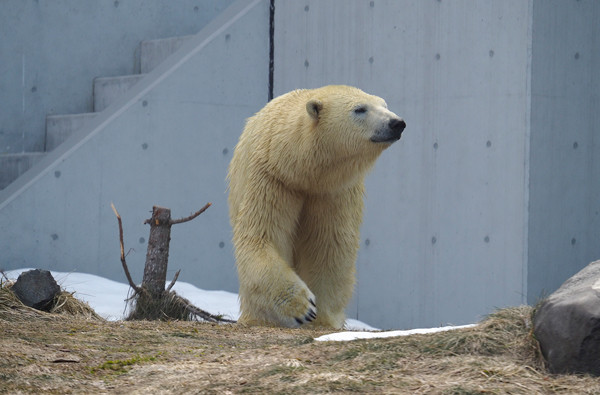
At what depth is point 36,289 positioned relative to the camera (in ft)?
15.8

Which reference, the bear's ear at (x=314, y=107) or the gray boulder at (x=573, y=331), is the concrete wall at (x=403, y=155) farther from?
the gray boulder at (x=573, y=331)

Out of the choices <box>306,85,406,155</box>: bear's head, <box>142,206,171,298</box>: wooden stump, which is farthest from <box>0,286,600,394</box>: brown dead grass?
<box>142,206,171,298</box>: wooden stump

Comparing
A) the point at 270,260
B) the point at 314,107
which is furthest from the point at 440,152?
the point at 270,260

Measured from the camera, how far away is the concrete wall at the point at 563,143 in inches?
265

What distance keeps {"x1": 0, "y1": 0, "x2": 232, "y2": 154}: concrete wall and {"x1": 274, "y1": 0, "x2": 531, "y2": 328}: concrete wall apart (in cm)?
203

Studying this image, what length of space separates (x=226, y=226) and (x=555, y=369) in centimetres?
540

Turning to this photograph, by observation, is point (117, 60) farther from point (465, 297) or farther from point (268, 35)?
point (465, 297)

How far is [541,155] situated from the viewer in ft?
22.3

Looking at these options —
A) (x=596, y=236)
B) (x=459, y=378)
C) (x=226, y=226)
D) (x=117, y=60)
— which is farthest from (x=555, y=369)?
(x=117, y=60)

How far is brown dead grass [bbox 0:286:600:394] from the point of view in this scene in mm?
2719

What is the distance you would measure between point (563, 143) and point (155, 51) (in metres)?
3.97

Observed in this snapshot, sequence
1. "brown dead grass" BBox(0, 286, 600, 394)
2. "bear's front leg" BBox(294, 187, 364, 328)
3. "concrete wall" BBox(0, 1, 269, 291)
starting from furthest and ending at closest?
"concrete wall" BBox(0, 1, 269, 291) → "bear's front leg" BBox(294, 187, 364, 328) → "brown dead grass" BBox(0, 286, 600, 394)

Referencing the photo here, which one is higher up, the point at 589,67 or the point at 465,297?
the point at 589,67

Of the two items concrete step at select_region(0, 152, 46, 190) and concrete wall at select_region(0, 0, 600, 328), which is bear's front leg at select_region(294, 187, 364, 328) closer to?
concrete wall at select_region(0, 0, 600, 328)
